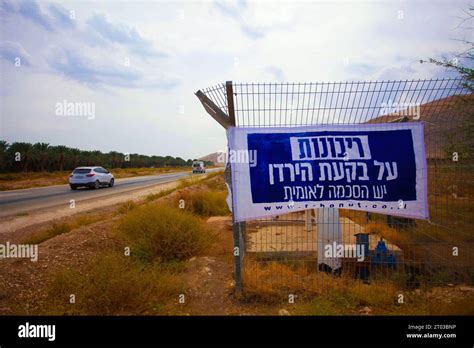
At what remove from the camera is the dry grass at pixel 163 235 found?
5.87 metres

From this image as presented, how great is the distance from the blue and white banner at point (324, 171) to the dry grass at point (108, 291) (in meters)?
1.52

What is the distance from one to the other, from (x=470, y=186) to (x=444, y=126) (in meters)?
0.88

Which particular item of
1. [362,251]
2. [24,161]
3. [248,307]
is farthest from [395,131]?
[24,161]

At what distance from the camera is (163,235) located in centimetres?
607

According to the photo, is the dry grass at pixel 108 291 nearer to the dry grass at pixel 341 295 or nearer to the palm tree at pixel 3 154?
the dry grass at pixel 341 295

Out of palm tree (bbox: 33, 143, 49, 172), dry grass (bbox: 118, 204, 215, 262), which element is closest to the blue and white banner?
dry grass (bbox: 118, 204, 215, 262)

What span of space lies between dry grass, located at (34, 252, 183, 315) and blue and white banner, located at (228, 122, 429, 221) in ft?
4.99

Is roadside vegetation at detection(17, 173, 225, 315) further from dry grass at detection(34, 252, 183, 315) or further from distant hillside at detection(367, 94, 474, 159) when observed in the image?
distant hillside at detection(367, 94, 474, 159)

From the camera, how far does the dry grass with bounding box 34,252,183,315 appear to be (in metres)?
4.06

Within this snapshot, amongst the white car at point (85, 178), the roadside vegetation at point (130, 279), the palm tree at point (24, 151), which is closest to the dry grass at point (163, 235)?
the roadside vegetation at point (130, 279)

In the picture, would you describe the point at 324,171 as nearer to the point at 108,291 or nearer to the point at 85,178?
the point at 108,291

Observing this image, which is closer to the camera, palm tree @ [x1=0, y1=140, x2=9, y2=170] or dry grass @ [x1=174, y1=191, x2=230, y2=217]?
dry grass @ [x1=174, y1=191, x2=230, y2=217]

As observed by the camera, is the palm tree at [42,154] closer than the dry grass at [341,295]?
No

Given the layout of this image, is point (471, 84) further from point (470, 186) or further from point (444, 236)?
point (444, 236)
